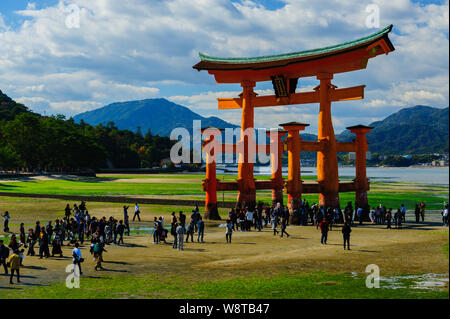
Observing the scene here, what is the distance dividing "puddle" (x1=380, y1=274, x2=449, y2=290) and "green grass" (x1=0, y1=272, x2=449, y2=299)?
0.77 ft

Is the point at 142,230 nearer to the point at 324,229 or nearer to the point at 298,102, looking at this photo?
the point at 324,229

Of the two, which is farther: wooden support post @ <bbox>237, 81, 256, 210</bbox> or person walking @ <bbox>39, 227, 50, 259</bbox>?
wooden support post @ <bbox>237, 81, 256, 210</bbox>

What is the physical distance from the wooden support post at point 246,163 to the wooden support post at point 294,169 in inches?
163

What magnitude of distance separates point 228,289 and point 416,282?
641 cm

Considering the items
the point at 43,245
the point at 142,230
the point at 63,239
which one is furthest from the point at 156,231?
the point at 43,245

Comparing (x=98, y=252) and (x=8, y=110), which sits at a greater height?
(x=8, y=110)

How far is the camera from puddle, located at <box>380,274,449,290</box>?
14.0m

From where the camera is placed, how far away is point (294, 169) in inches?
1315

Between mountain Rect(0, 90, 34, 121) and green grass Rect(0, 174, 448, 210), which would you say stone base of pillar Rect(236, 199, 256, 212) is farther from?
mountain Rect(0, 90, 34, 121)

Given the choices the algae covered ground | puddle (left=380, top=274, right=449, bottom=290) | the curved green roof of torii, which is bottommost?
the algae covered ground

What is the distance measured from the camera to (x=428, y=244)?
22750 mm

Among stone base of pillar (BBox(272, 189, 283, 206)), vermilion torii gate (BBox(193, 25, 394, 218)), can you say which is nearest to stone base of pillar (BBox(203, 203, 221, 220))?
vermilion torii gate (BBox(193, 25, 394, 218))
